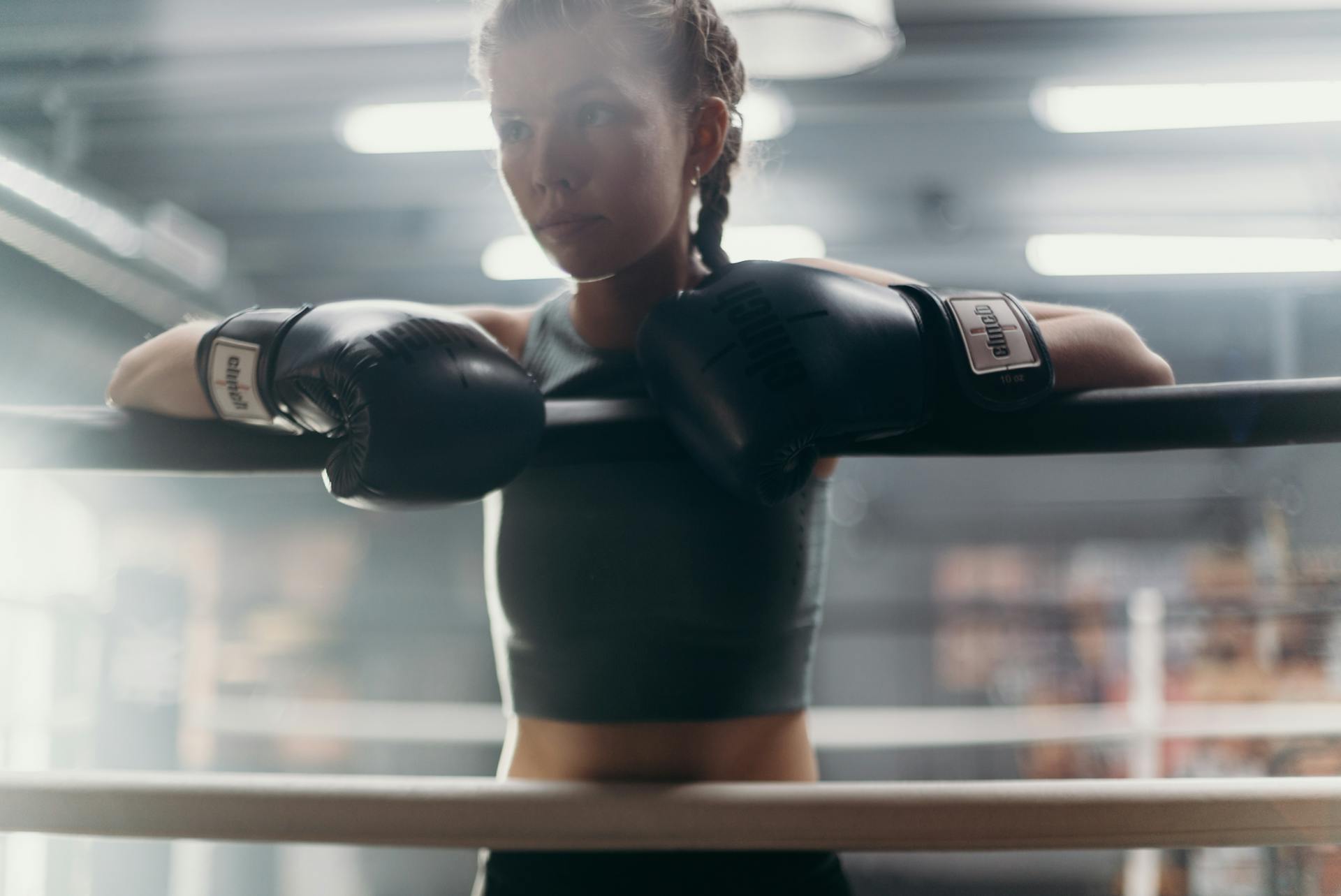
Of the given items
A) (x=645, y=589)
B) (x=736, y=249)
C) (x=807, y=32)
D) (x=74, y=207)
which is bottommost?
(x=645, y=589)

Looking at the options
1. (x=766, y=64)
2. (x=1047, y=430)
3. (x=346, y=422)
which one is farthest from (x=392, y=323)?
(x=766, y=64)

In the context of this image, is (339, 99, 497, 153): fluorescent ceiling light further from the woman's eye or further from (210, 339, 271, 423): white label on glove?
(210, 339, 271, 423): white label on glove

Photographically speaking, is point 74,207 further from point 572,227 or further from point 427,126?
point 572,227

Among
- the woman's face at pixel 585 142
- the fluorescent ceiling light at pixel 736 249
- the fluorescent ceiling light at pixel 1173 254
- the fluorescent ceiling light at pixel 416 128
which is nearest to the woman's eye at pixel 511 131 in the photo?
the woman's face at pixel 585 142

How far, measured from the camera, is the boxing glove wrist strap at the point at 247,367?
70cm

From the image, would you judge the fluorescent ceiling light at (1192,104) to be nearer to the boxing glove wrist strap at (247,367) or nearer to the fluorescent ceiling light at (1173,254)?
the fluorescent ceiling light at (1173,254)

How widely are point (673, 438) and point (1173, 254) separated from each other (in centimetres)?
498

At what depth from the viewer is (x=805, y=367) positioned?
0.63m

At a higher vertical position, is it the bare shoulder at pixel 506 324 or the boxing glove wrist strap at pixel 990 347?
the bare shoulder at pixel 506 324

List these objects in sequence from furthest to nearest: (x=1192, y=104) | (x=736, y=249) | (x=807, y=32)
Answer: (x=736, y=249) < (x=1192, y=104) < (x=807, y=32)

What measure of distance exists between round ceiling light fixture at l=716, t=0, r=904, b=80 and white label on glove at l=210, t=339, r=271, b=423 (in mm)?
1381

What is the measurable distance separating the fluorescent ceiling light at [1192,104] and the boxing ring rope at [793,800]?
11.0ft

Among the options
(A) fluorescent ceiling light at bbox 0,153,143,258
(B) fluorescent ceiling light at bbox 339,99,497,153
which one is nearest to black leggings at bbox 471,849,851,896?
(B) fluorescent ceiling light at bbox 339,99,497,153

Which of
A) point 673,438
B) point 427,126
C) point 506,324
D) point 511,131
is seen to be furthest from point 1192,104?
point 673,438
